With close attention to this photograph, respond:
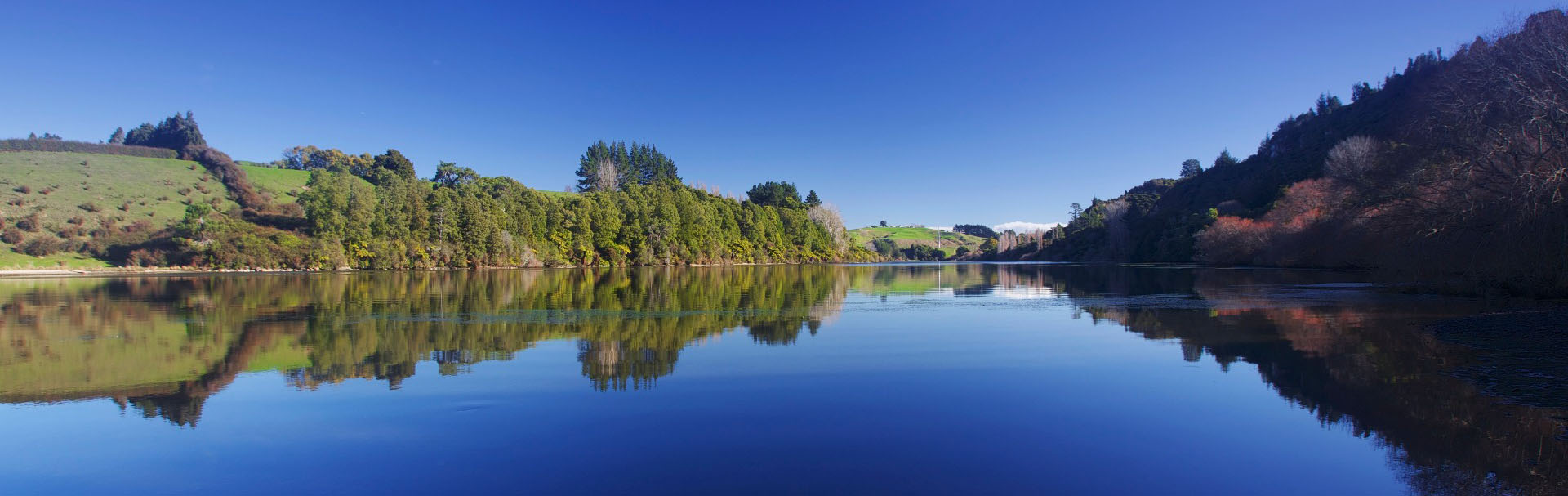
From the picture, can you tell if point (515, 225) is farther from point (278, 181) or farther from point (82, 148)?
point (82, 148)

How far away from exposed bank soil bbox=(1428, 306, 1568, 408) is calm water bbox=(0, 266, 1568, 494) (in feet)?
1.34

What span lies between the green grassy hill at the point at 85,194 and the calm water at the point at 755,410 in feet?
183

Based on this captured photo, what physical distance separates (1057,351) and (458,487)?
32.6ft

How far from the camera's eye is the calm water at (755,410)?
5.44 meters

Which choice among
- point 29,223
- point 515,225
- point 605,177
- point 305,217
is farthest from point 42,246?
point 605,177

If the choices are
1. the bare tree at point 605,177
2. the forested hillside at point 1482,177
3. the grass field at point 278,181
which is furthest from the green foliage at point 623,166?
the forested hillside at point 1482,177

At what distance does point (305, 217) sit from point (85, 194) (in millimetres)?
21733

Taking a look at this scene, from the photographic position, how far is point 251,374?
31.8ft

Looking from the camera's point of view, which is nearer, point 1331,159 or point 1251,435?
point 1251,435

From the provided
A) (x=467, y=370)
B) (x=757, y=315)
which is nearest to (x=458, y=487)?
(x=467, y=370)

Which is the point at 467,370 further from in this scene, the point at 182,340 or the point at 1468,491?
the point at 1468,491

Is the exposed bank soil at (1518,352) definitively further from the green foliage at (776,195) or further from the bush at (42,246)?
the green foliage at (776,195)

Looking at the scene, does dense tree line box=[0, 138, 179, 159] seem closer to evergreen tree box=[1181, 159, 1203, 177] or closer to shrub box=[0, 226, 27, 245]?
shrub box=[0, 226, 27, 245]

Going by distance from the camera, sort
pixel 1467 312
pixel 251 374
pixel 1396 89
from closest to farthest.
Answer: pixel 251 374
pixel 1467 312
pixel 1396 89
